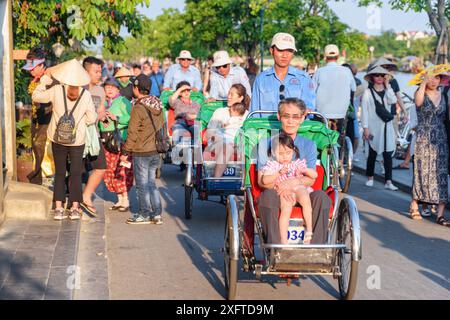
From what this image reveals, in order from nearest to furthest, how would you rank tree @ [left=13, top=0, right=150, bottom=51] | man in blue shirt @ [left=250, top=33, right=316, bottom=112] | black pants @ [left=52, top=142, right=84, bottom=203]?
1. man in blue shirt @ [left=250, top=33, right=316, bottom=112]
2. black pants @ [left=52, top=142, right=84, bottom=203]
3. tree @ [left=13, top=0, right=150, bottom=51]

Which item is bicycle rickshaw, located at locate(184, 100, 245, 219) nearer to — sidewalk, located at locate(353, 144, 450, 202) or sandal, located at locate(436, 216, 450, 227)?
sandal, located at locate(436, 216, 450, 227)

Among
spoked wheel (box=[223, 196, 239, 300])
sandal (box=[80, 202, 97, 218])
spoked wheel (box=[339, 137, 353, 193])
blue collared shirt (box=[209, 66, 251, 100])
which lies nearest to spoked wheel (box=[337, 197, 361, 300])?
spoked wheel (box=[223, 196, 239, 300])

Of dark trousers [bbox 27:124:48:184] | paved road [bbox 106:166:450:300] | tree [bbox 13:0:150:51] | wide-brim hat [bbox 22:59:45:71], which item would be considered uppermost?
tree [bbox 13:0:150:51]

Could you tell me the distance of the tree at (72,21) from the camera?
12.4 m

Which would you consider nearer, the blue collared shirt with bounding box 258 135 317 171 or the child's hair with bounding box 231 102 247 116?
the blue collared shirt with bounding box 258 135 317 171

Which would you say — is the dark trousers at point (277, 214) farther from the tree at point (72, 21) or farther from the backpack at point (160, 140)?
the tree at point (72, 21)

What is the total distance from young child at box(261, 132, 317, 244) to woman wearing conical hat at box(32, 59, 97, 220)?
11.2 ft

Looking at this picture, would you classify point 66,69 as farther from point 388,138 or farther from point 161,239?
point 388,138

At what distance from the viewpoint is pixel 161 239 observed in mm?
9312

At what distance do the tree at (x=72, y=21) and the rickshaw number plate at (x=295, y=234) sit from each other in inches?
231

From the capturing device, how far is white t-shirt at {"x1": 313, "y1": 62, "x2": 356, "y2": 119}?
13523 mm

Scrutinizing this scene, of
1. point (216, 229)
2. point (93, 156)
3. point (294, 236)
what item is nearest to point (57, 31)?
point (93, 156)

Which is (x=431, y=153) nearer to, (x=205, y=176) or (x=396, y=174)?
(x=205, y=176)
